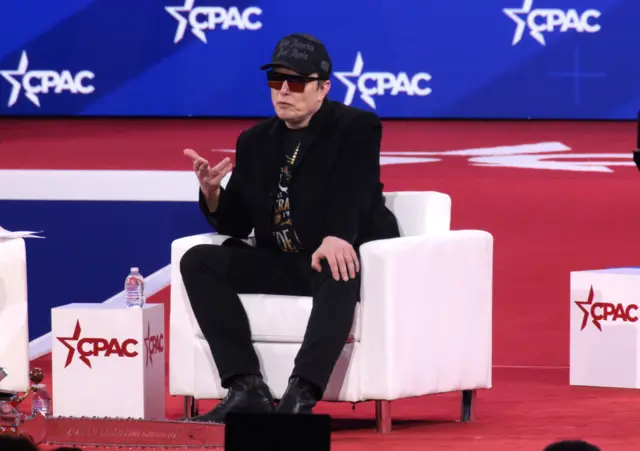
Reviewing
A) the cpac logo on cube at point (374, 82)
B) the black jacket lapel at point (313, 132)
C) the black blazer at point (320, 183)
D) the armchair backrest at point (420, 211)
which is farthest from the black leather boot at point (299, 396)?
the cpac logo on cube at point (374, 82)

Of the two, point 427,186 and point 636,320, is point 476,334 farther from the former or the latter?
point 427,186

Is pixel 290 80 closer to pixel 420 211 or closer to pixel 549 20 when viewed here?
pixel 420 211

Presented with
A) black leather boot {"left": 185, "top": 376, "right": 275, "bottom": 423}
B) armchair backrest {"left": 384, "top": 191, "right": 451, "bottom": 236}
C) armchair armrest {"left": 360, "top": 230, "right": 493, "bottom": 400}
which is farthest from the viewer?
armchair backrest {"left": 384, "top": 191, "right": 451, "bottom": 236}

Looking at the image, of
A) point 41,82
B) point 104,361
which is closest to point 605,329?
point 104,361

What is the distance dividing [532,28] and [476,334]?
334 centimetres

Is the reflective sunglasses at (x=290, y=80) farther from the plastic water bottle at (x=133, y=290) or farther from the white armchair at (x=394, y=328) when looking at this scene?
the plastic water bottle at (x=133, y=290)

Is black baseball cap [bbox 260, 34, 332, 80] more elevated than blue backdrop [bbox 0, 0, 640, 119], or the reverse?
blue backdrop [bbox 0, 0, 640, 119]

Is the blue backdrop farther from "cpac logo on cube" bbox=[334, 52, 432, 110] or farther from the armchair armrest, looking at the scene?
the armchair armrest

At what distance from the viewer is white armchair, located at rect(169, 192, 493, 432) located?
4.22 m

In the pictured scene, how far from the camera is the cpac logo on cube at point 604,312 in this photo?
5.16 metres

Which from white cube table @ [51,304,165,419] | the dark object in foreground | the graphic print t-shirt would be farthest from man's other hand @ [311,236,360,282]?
the dark object in foreground

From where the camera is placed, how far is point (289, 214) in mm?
4410

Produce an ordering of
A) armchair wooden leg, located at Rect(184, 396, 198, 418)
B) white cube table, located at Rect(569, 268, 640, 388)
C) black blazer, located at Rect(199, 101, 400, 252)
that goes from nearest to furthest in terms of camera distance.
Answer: black blazer, located at Rect(199, 101, 400, 252) → armchair wooden leg, located at Rect(184, 396, 198, 418) → white cube table, located at Rect(569, 268, 640, 388)

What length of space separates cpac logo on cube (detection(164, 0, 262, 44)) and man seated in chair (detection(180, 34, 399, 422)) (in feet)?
10.5
